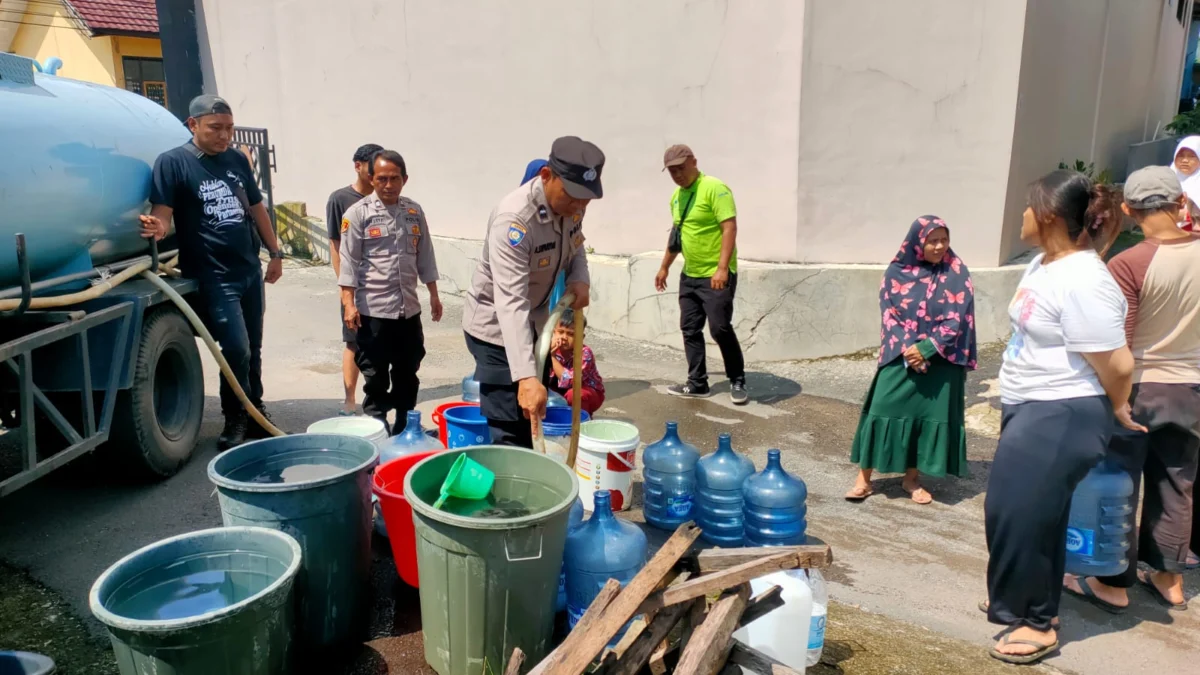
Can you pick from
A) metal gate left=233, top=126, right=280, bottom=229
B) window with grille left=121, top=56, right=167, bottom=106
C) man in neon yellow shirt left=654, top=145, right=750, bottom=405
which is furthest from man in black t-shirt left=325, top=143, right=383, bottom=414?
window with grille left=121, top=56, right=167, bottom=106

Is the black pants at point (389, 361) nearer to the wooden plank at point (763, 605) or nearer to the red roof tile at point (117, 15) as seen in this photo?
the wooden plank at point (763, 605)

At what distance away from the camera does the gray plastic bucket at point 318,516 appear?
9.50 feet

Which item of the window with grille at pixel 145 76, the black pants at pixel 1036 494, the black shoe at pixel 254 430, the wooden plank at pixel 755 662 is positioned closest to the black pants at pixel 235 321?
the black shoe at pixel 254 430

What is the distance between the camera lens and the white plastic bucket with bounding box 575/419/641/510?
14.0 feet

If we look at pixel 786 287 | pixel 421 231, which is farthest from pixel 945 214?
pixel 421 231

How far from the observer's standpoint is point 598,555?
10.2ft

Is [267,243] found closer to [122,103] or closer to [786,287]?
[122,103]

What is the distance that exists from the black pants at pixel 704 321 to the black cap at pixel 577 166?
318 cm

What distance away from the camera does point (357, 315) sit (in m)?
5.18

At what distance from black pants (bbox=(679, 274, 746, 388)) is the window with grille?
51.4 ft

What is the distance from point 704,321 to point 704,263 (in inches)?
17.4

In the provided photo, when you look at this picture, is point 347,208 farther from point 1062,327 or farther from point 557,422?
point 1062,327

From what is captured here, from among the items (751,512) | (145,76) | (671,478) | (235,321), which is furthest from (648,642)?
(145,76)

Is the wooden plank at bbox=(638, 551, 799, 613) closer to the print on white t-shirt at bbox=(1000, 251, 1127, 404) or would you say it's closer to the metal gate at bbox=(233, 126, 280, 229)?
the print on white t-shirt at bbox=(1000, 251, 1127, 404)
